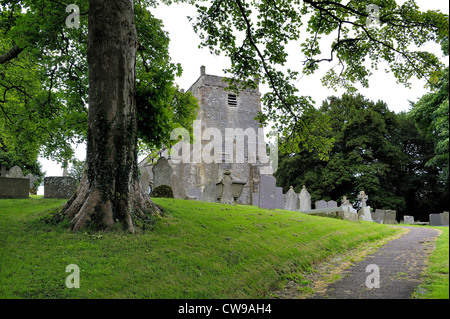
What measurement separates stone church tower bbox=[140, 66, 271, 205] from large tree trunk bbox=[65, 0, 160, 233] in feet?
73.5

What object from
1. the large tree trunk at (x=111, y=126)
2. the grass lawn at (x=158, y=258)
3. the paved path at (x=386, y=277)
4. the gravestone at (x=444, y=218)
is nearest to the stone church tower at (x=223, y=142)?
the grass lawn at (x=158, y=258)

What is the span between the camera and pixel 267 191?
14414 mm

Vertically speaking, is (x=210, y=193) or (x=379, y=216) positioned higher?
(x=210, y=193)

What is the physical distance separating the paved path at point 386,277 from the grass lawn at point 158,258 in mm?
973

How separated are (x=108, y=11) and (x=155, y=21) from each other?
17.1 ft

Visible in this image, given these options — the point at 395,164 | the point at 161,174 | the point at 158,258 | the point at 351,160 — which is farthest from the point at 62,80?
the point at 351,160

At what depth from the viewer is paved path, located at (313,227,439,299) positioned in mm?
4746

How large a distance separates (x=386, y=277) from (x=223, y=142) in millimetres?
26833

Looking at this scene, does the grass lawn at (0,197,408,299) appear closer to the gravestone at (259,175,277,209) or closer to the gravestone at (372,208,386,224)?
the gravestone at (259,175,277,209)

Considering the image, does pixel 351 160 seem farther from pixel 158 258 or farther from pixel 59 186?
pixel 158 258

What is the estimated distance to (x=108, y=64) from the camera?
7102 mm

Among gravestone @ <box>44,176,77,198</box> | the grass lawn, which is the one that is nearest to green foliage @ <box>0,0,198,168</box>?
gravestone @ <box>44,176,77,198</box>

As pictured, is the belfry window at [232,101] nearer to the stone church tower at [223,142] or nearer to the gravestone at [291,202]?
the stone church tower at [223,142]
